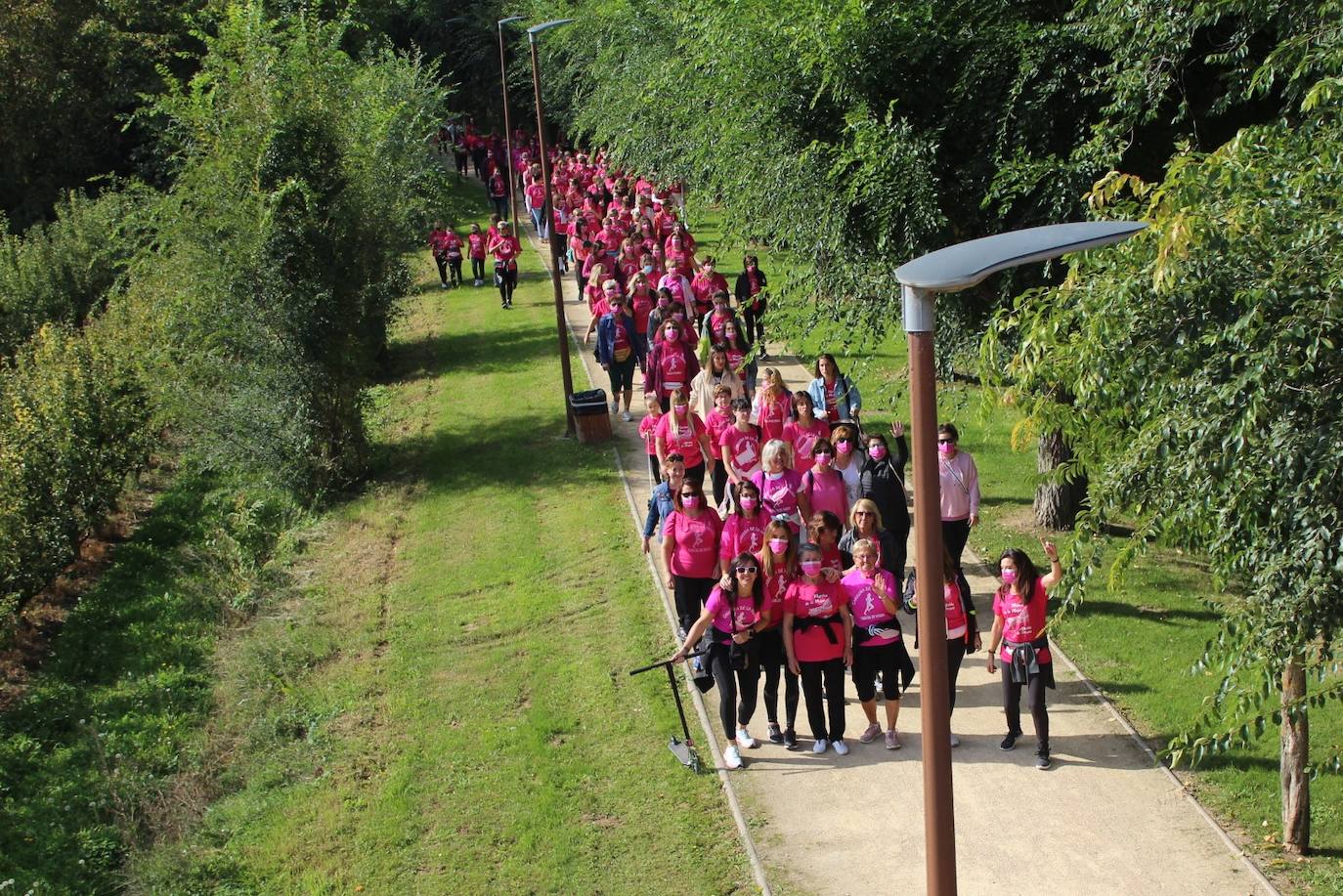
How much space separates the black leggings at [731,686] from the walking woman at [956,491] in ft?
7.47

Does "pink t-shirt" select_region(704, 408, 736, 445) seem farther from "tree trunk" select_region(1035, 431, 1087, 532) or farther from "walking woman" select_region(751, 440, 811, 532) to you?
"tree trunk" select_region(1035, 431, 1087, 532)

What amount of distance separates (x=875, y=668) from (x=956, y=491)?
2.17 metres

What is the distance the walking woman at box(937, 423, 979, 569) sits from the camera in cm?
1169

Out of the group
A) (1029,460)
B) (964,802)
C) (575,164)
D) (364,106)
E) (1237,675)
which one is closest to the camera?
(1237,675)

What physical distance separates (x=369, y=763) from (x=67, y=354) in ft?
38.0

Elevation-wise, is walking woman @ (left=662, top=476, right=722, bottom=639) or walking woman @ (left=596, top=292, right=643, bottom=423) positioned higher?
walking woman @ (left=596, top=292, right=643, bottom=423)

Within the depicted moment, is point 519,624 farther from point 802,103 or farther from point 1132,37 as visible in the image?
point 1132,37

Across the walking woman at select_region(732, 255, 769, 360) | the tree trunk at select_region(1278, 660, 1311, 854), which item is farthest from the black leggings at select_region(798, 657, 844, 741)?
the walking woman at select_region(732, 255, 769, 360)

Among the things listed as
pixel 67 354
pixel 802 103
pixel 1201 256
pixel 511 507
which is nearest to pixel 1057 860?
pixel 1201 256

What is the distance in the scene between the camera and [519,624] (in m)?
13.9

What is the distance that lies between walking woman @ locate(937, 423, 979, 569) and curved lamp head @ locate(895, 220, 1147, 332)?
5.76 m

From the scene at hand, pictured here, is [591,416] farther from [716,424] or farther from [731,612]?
[731,612]

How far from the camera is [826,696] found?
10.5 m

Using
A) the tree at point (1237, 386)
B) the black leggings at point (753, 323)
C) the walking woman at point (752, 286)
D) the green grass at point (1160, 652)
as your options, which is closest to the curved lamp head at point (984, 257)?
the tree at point (1237, 386)
